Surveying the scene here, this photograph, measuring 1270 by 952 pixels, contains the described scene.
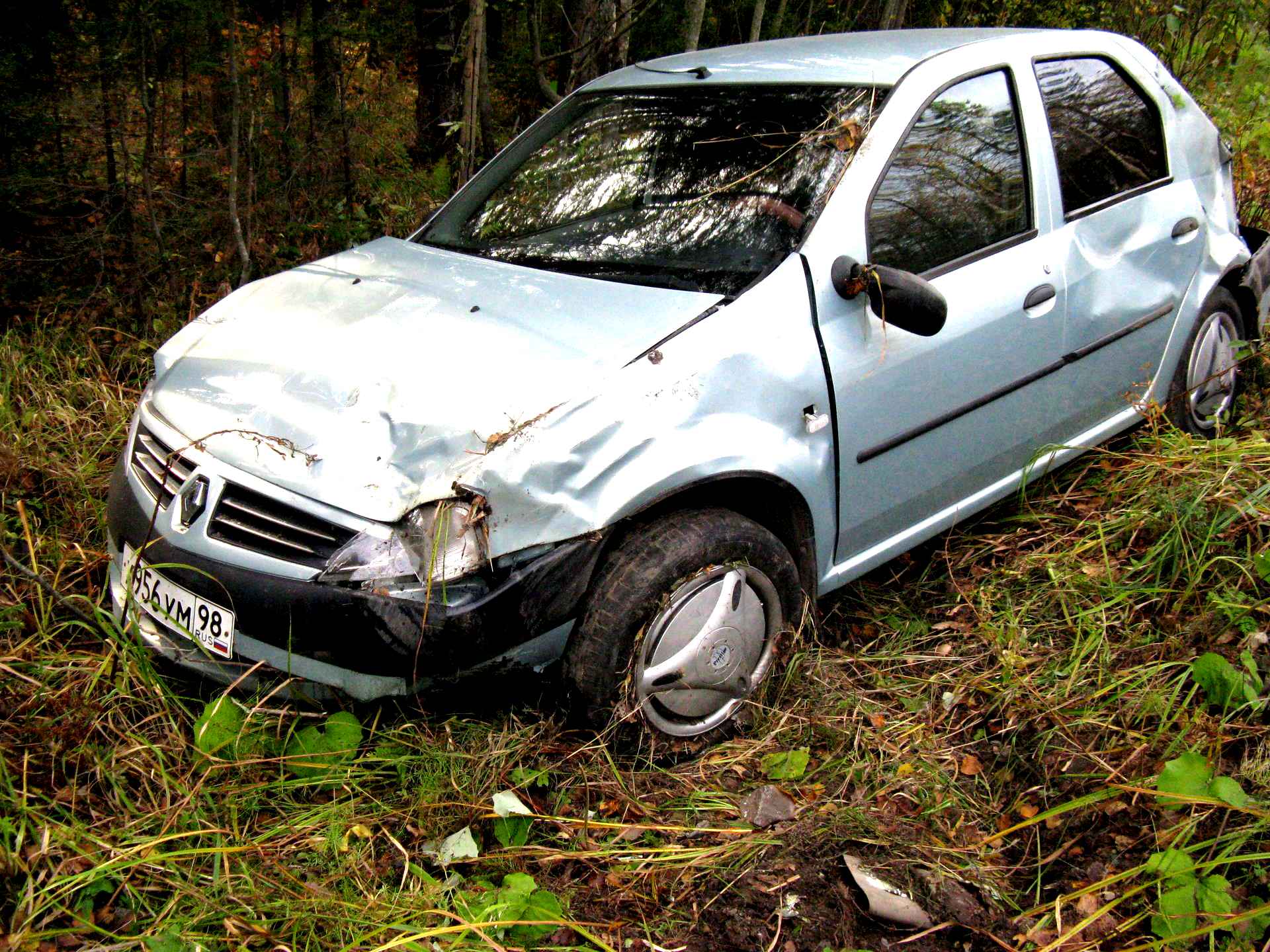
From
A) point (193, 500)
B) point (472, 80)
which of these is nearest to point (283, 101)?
point (472, 80)

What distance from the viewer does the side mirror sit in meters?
2.64

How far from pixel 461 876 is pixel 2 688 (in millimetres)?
1314

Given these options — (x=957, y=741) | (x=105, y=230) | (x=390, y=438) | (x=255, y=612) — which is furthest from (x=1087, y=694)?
(x=105, y=230)

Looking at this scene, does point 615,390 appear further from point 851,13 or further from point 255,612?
point 851,13

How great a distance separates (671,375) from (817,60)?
1.41 metres

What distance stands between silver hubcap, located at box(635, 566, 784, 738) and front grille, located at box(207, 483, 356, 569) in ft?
2.53

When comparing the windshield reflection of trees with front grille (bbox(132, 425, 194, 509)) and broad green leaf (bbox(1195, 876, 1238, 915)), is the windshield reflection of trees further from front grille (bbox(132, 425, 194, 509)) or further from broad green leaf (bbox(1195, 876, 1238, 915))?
broad green leaf (bbox(1195, 876, 1238, 915))

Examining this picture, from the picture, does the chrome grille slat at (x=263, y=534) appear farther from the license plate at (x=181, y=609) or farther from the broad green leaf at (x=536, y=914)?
the broad green leaf at (x=536, y=914)

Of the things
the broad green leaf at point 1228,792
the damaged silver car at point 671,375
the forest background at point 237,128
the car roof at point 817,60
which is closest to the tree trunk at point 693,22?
the forest background at point 237,128

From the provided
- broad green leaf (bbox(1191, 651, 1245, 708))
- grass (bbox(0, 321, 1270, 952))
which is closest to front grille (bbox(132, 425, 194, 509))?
grass (bbox(0, 321, 1270, 952))

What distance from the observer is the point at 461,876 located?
7.56ft

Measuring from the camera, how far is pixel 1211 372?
4.07 meters

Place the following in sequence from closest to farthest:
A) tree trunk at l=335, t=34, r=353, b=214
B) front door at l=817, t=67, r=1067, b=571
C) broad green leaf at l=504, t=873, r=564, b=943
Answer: broad green leaf at l=504, t=873, r=564, b=943, front door at l=817, t=67, r=1067, b=571, tree trunk at l=335, t=34, r=353, b=214

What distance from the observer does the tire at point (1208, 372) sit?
393cm
